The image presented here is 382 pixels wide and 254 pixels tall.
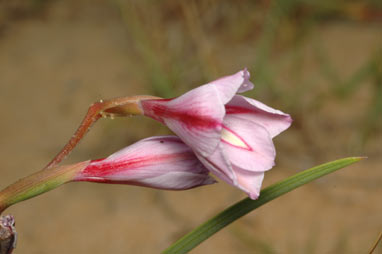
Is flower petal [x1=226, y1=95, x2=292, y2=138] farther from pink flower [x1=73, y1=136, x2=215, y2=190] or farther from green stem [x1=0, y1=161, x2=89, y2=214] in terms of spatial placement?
green stem [x1=0, y1=161, x2=89, y2=214]

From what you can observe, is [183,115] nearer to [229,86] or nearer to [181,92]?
[229,86]

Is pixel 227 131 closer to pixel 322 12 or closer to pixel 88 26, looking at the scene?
pixel 322 12

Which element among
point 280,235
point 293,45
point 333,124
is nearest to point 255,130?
point 280,235

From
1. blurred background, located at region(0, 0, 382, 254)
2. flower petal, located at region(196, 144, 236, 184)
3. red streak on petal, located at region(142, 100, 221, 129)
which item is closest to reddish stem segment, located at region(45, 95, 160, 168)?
red streak on petal, located at region(142, 100, 221, 129)

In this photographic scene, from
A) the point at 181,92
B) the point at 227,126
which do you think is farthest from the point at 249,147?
the point at 181,92

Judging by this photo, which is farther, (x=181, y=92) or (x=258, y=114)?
(x=181, y=92)
